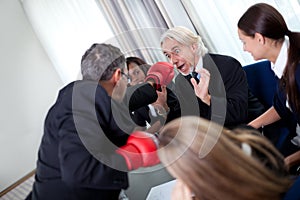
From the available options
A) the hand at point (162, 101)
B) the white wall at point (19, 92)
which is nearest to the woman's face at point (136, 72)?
the hand at point (162, 101)

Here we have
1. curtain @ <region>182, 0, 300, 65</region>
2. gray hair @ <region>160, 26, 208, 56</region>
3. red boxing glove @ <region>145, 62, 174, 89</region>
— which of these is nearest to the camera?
red boxing glove @ <region>145, 62, 174, 89</region>

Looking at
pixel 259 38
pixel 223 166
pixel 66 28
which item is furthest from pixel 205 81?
pixel 66 28

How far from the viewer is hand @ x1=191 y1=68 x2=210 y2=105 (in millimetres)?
1470

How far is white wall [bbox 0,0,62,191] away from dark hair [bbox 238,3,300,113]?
2.48 metres

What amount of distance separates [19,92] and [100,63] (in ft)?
7.52

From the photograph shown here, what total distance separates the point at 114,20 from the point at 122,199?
1611 millimetres

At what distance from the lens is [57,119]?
913mm

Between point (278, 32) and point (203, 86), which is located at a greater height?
point (278, 32)

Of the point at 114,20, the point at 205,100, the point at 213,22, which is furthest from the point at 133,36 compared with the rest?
the point at 205,100

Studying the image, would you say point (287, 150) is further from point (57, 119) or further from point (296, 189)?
point (57, 119)

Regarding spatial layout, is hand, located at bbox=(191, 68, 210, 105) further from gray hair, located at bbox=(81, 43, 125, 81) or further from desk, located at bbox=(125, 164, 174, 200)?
gray hair, located at bbox=(81, 43, 125, 81)

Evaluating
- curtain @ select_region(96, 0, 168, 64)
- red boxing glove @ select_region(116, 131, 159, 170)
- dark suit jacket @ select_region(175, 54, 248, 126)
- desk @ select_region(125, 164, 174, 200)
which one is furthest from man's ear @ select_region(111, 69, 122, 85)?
curtain @ select_region(96, 0, 168, 64)

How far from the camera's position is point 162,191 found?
104 cm

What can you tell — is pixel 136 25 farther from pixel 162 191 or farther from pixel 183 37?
pixel 162 191
